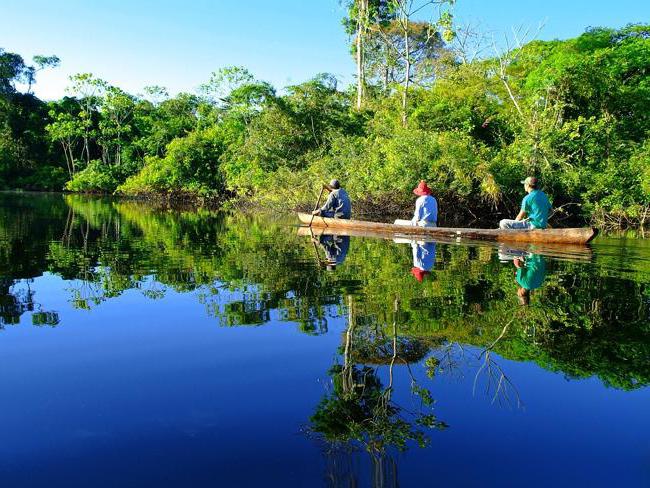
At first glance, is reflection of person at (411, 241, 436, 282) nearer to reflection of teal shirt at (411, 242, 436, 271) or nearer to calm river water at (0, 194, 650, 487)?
reflection of teal shirt at (411, 242, 436, 271)

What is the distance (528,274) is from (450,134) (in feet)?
40.0

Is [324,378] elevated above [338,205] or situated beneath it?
situated beneath

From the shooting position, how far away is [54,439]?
3.37 meters

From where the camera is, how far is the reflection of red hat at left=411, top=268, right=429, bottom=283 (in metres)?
8.41

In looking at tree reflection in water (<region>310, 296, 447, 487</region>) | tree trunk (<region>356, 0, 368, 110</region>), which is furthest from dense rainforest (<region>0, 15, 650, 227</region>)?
tree reflection in water (<region>310, 296, 447, 487</region>)

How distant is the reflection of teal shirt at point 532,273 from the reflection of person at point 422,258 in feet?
4.58

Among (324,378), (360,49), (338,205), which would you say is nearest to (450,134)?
(338,205)

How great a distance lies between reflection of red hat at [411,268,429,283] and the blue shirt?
24.7 ft

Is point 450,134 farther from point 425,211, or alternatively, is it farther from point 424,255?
point 424,255

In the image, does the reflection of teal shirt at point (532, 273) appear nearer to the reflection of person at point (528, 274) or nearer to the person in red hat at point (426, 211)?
the reflection of person at point (528, 274)

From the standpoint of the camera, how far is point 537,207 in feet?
42.9

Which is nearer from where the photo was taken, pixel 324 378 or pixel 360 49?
pixel 324 378

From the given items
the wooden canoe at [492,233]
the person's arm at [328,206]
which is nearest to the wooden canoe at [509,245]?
the wooden canoe at [492,233]

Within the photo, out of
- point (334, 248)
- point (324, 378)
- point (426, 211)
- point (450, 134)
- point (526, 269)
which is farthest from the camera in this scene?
point (450, 134)
